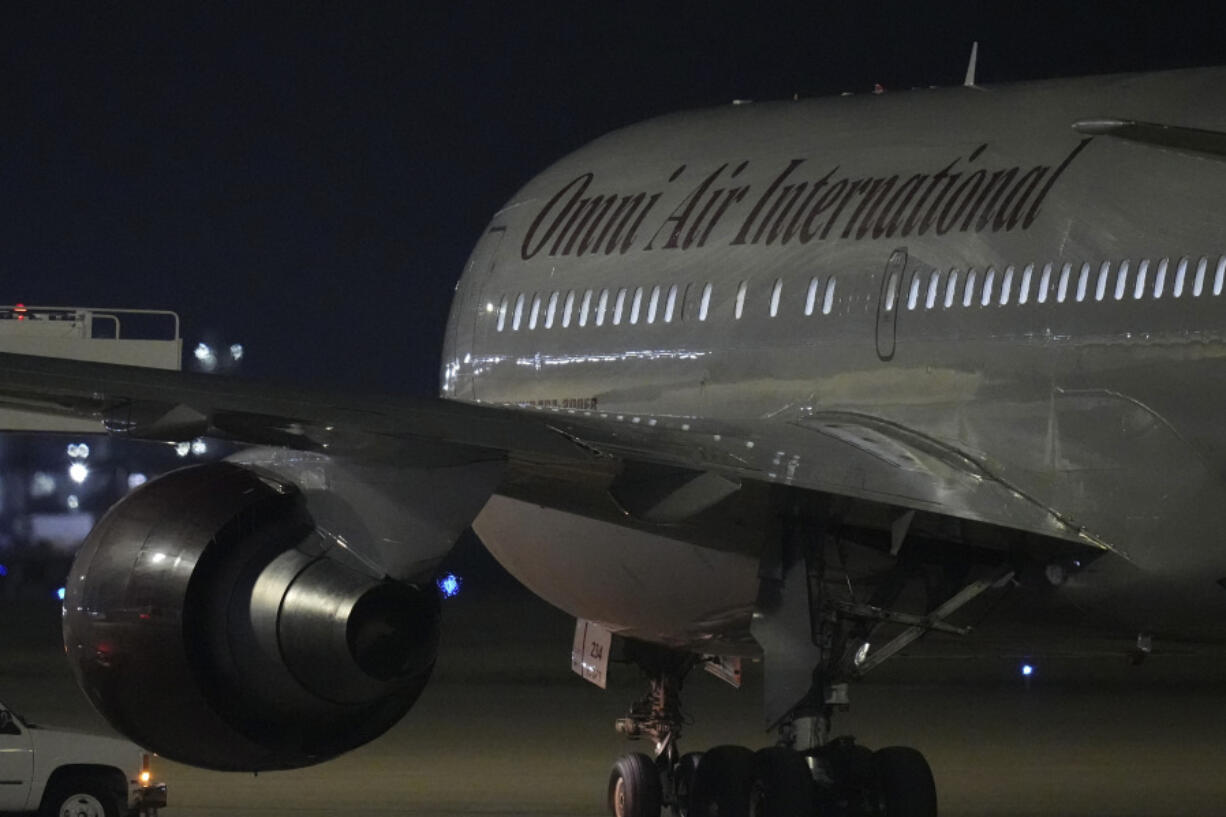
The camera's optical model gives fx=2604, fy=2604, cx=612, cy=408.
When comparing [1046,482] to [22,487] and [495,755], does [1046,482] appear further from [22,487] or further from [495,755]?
[22,487]

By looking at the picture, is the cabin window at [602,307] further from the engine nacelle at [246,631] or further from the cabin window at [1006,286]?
the engine nacelle at [246,631]

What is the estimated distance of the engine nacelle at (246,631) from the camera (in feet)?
41.9

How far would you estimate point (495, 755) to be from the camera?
23.9 metres

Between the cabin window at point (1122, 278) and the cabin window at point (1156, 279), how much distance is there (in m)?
0.03

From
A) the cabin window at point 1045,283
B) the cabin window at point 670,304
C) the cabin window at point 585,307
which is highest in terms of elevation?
the cabin window at point 585,307

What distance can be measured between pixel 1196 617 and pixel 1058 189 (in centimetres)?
237

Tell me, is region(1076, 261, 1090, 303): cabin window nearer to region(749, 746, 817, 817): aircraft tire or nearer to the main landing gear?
the main landing gear

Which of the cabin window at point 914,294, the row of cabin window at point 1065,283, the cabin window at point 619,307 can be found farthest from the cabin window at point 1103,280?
the cabin window at point 619,307

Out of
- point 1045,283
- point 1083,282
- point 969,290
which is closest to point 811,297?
point 969,290

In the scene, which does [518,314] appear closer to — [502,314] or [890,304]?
A: [502,314]

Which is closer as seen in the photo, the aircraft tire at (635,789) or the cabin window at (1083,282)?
the cabin window at (1083,282)

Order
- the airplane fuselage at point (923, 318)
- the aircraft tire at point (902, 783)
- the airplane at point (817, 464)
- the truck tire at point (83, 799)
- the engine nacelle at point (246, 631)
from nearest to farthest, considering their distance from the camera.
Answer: the airplane at point (817, 464)
the engine nacelle at point (246, 631)
the airplane fuselage at point (923, 318)
the aircraft tire at point (902, 783)
the truck tire at point (83, 799)

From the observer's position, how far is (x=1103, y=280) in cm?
1324

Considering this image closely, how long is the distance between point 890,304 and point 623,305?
320cm
